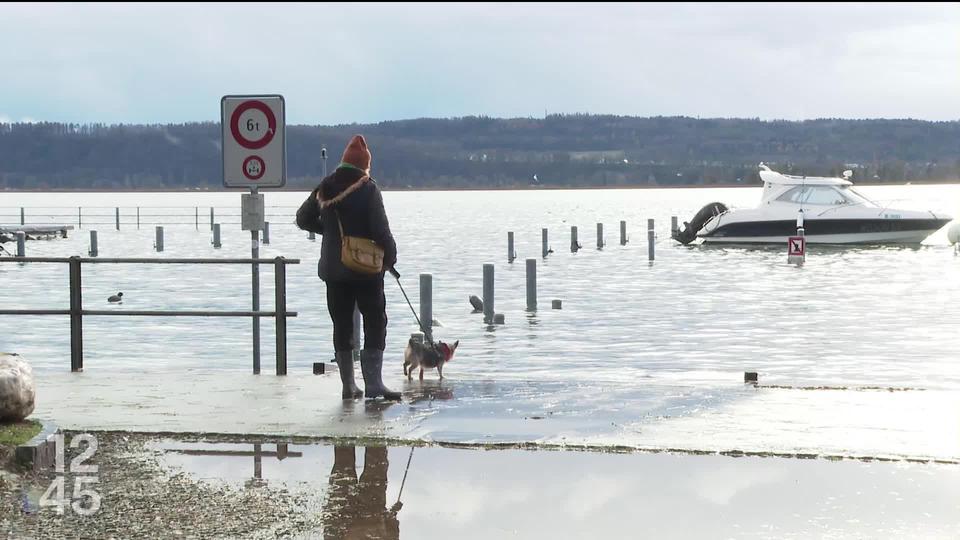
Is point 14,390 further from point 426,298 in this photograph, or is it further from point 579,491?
point 426,298

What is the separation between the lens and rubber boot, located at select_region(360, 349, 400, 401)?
10.9 metres

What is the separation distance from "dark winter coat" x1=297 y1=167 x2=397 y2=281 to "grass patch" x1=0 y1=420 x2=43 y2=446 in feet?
8.07

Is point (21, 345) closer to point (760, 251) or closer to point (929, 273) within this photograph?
point (929, 273)

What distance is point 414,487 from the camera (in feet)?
25.7

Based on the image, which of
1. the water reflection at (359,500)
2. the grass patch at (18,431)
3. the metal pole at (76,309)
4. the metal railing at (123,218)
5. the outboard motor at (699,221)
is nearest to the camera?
the water reflection at (359,500)

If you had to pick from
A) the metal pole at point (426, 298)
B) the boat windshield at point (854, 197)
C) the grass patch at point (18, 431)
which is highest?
the boat windshield at point (854, 197)

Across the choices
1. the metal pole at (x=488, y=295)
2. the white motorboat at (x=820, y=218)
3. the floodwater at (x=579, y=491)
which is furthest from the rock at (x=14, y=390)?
the white motorboat at (x=820, y=218)

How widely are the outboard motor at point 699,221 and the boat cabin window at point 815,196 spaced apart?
480cm

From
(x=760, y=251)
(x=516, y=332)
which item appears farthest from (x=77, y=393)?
(x=760, y=251)

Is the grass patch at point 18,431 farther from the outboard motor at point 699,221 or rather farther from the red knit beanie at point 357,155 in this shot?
the outboard motor at point 699,221

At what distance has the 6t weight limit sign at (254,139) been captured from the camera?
1298 centimetres

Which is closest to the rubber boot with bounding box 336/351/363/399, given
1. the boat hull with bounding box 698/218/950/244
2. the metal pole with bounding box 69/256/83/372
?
the metal pole with bounding box 69/256/83/372

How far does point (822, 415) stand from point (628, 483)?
278 cm

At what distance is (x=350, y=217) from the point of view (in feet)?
34.7
